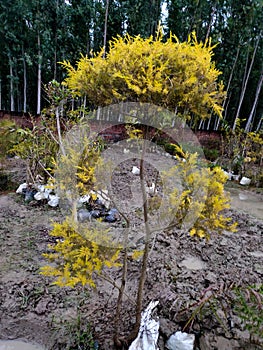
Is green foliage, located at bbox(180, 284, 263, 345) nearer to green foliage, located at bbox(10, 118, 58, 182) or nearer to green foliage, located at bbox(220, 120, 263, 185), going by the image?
green foliage, located at bbox(10, 118, 58, 182)

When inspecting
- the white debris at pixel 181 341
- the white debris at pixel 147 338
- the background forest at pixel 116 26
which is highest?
the background forest at pixel 116 26

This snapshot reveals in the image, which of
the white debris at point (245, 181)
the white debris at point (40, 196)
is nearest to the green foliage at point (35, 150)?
the white debris at point (40, 196)

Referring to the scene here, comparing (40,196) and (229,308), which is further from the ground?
(229,308)

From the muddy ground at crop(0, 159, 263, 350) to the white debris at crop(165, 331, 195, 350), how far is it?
0.07 m

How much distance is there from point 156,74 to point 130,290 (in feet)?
5.35

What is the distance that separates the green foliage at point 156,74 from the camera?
42.9 inches

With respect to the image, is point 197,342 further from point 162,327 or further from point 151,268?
point 151,268

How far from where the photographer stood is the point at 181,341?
134cm

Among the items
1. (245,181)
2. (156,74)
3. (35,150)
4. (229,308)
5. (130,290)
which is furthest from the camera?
(245,181)

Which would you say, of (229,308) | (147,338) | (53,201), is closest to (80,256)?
(147,338)

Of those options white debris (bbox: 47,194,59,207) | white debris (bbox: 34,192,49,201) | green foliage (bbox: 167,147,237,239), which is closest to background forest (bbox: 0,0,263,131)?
white debris (bbox: 34,192,49,201)

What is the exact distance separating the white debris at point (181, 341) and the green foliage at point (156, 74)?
4.10ft

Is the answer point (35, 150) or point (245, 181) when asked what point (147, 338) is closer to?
point (35, 150)

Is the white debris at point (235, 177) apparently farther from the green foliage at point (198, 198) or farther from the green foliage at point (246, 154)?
the green foliage at point (198, 198)
